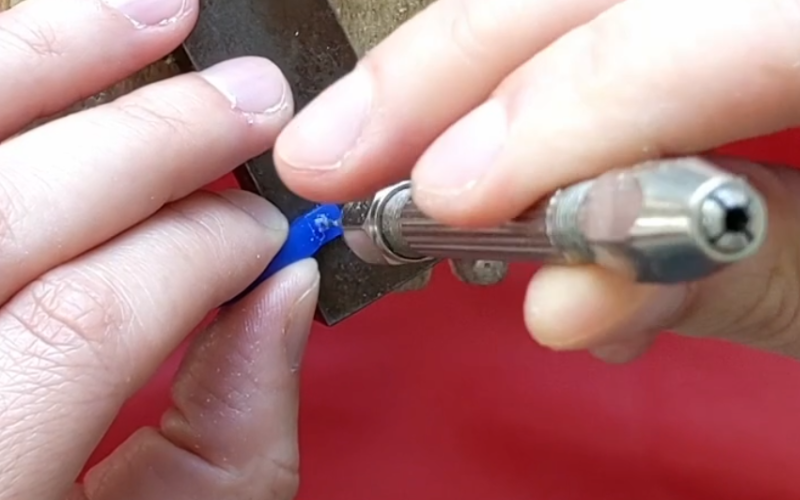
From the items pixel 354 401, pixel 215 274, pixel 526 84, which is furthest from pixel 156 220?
pixel 354 401

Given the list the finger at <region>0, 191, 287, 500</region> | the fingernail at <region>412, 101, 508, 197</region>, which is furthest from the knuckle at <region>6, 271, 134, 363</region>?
the fingernail at <region>412, 101, 508, 197</region>

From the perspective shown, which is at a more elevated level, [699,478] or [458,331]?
[458,331]

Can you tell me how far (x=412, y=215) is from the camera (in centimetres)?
31

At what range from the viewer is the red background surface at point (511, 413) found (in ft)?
1.94

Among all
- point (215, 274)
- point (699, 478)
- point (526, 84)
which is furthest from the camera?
point (699, 478)

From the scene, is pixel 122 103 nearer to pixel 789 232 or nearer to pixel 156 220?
pixel 156 220

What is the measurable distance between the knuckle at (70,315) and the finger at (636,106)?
132mm

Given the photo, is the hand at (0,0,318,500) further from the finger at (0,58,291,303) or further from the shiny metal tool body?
the shiny metal tool body

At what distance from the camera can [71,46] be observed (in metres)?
0.35

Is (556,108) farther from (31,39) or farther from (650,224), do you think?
(31,39)

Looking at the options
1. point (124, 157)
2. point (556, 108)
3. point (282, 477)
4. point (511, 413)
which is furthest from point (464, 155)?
point (511, 413)

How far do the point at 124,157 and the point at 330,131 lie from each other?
0.09m

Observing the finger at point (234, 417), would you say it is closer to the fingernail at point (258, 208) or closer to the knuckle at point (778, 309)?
the fingernail at point (258, 208)

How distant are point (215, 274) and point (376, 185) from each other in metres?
0.08
